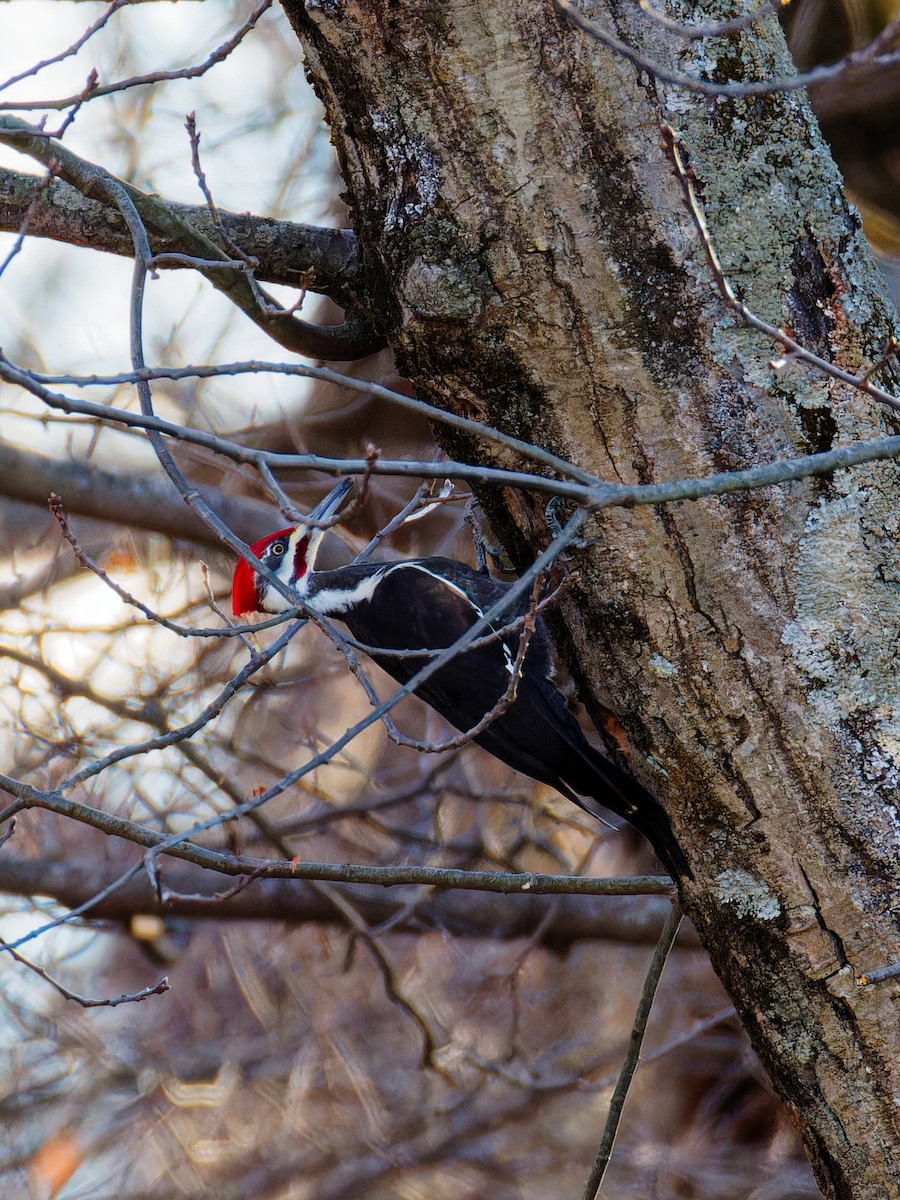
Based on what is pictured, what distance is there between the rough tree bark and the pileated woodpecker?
1.96 feet

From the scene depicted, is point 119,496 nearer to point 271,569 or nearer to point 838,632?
point 271,569

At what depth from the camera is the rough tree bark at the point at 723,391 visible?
4.69 ft

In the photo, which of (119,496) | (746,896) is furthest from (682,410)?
(119,496)

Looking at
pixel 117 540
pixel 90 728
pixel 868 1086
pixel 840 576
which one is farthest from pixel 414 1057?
pixel 840 576

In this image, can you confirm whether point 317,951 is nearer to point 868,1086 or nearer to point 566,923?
point 566,923

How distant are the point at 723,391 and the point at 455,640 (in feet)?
4.12

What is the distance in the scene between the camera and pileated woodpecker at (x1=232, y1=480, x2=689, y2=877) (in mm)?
2336

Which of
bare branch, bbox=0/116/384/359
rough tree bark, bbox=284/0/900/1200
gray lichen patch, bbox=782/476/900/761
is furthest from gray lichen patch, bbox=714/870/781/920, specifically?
bare branch, bbox=0/116/384/359

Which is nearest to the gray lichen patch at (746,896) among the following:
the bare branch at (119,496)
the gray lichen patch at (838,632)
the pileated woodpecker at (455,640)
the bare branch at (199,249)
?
the gray lichen patch at (838,632)

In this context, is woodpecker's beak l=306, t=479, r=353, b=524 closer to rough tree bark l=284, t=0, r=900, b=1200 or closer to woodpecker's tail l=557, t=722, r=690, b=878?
woodpecker's tail l=557, t=722, r=690, b=878

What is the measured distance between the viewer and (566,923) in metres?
3.67

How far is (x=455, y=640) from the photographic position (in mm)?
2596

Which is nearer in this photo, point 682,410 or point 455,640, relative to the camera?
point 682,410

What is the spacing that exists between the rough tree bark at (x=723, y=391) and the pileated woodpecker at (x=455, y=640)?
599mm
